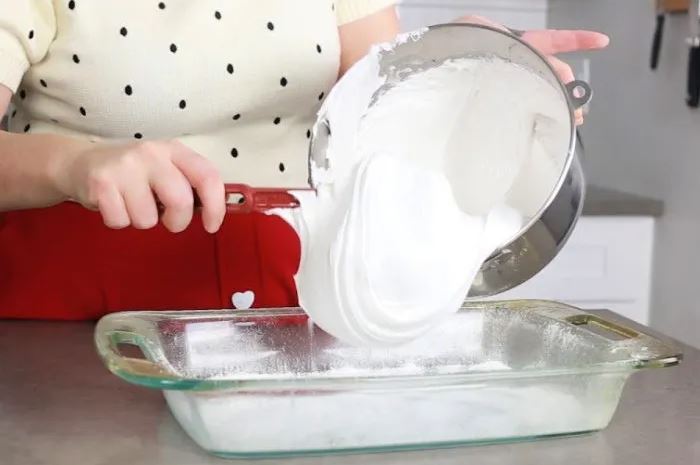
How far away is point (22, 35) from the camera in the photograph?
2.34ft

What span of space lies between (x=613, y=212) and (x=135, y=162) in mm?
1074

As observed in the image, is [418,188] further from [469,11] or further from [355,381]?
[469,11]

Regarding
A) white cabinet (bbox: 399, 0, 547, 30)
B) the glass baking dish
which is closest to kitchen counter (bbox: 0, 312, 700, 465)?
the glass baking dish

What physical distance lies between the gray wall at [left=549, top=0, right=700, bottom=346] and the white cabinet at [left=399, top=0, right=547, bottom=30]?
0.14 m

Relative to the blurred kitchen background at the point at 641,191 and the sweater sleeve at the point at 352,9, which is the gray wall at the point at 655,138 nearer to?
the blurred kitchen background at the point at 641,191

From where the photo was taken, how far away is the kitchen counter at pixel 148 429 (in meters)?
0.49

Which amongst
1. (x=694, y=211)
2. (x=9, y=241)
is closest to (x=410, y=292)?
(x=9, y=241)

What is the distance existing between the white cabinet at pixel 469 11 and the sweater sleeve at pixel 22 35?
1072 mm

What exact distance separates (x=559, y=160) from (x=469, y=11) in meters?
1.24

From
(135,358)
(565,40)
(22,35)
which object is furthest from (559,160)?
(22,35)

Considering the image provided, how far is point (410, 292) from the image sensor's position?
579mm

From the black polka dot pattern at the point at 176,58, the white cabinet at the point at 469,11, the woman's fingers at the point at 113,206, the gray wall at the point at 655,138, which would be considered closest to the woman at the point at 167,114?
the black polka dot pattern at the point at 176,58

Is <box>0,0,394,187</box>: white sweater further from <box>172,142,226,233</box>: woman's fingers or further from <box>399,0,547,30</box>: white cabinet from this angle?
<box>399,0,547,30</box>: white cabinet

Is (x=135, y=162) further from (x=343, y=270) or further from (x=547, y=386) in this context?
(x=547, y=386)
